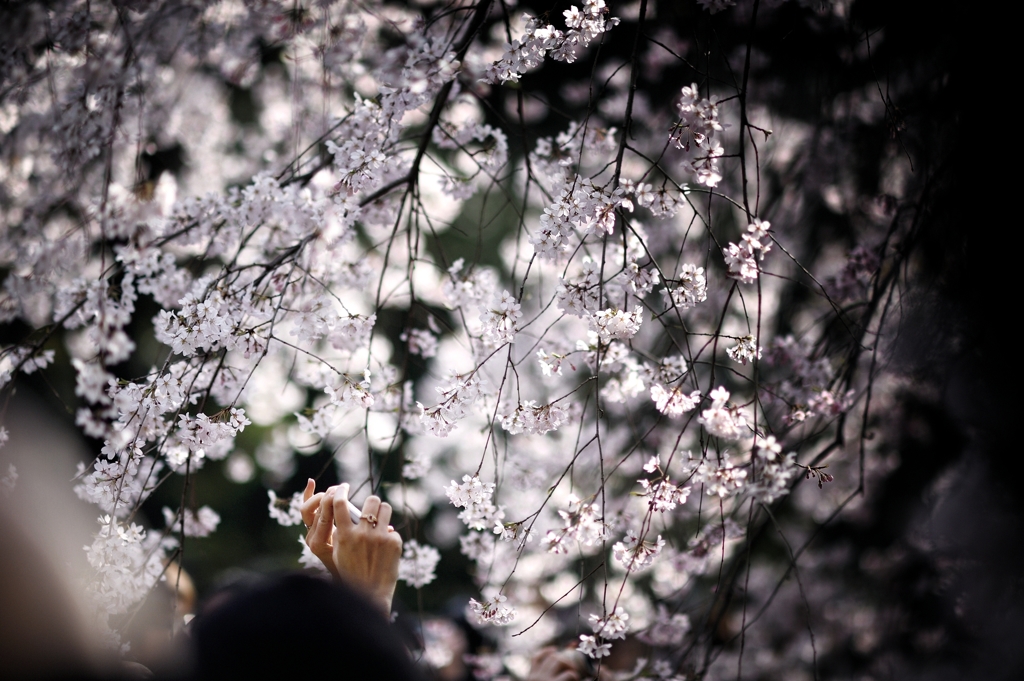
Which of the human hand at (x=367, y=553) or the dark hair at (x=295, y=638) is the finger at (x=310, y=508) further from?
the dark hair at (x=295, y=638)

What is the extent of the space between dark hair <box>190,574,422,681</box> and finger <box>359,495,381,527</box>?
0.28 metres

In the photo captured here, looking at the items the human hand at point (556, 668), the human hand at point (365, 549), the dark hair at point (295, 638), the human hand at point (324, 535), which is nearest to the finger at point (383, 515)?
the human hand at point (365, 549)

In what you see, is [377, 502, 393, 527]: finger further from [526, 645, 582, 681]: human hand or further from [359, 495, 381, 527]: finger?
[526, 645, 582, 681]: human hand

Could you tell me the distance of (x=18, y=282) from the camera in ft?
5.00

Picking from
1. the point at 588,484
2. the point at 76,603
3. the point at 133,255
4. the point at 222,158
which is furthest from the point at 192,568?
the point at 76,603

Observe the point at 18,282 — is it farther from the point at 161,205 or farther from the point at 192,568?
the point at 192,568

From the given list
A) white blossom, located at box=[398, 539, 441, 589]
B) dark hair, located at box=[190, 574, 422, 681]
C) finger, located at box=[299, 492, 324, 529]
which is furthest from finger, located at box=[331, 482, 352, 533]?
white blossom, located at box=[398, 539, 441, 589]

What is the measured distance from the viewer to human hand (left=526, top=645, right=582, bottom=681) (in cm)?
166

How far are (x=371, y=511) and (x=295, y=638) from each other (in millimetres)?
366

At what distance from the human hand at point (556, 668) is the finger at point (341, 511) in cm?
95

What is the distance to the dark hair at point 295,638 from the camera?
715mm

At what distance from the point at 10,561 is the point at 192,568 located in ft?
15.7

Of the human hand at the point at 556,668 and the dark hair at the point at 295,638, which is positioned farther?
the human hand at the point at 556,668

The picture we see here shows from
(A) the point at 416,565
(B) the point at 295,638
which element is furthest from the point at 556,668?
(B) the point at 295,638
